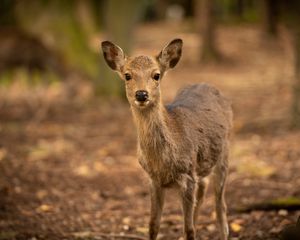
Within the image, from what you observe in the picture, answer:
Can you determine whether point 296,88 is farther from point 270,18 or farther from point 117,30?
point 270,18

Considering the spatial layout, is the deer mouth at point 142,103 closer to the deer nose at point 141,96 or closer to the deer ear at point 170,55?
the deer nose at point 141,96

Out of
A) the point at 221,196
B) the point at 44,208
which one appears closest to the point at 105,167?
the point at 44,208

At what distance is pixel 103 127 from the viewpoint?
483 inches

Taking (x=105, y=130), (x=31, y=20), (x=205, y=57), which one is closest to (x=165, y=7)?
(x=205, y=57)

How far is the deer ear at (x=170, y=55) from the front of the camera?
5668 mm

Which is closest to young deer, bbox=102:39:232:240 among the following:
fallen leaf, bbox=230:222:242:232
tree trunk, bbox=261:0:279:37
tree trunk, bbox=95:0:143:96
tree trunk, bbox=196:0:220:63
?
fallen leaf, bbox=230:222:242:232

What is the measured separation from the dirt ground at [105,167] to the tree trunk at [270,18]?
8.14 metres

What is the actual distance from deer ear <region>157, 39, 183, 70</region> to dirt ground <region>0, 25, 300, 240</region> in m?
1.56

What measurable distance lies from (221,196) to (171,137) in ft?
3.16

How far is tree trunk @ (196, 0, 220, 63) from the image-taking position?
20516mm

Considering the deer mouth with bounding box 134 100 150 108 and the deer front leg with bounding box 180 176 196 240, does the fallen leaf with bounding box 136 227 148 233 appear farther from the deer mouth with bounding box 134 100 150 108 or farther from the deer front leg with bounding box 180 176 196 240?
the deer mouth with bounding box 134 100 150 108

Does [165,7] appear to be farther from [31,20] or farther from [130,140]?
[130,140]

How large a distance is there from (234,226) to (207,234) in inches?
11.4

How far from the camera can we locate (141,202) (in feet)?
25.4
